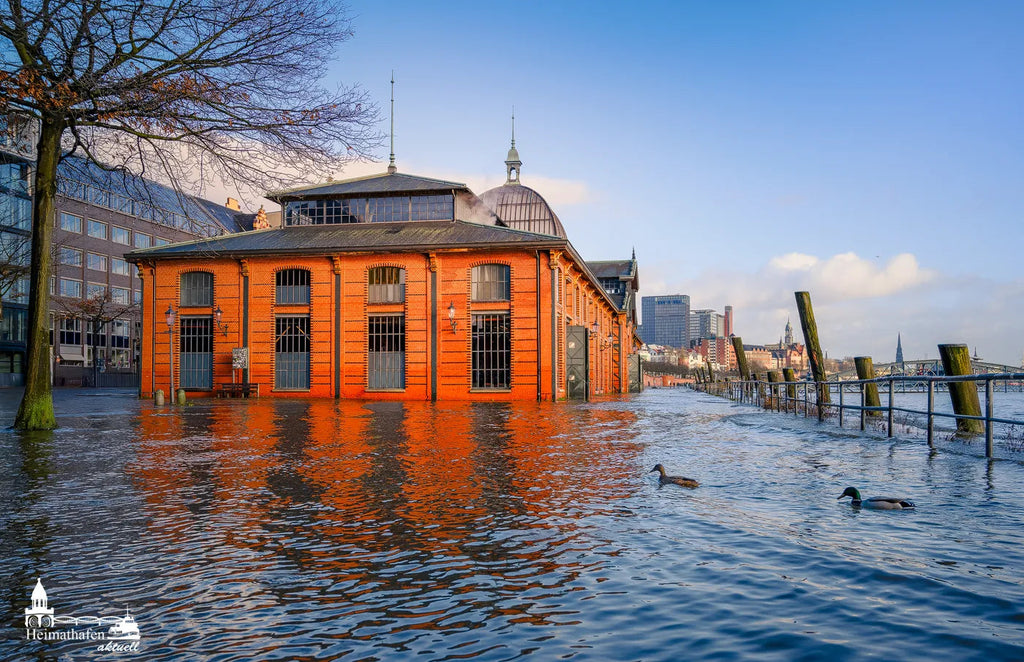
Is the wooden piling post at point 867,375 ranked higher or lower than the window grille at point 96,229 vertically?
lower

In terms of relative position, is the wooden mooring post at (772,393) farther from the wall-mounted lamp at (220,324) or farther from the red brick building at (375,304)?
the wall-mounted lamp at (220,324)

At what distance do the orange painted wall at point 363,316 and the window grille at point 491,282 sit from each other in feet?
1.06

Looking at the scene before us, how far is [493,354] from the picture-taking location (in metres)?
33.7

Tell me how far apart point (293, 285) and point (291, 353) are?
3171 mm

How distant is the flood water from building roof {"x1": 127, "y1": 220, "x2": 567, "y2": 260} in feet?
75.5

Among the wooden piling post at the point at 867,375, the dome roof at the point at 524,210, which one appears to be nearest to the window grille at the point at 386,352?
the dome roof at the point at 524,210

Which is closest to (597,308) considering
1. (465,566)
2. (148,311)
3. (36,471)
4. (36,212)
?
(148,311)

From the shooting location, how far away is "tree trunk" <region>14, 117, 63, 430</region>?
1527cm

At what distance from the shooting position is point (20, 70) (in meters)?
13.0

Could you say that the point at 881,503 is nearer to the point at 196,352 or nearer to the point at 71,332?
the point at 196,352

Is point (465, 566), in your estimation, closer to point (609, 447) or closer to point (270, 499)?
point (270, 499)

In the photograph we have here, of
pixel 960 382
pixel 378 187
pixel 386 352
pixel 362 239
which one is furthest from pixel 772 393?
pixel 378 187

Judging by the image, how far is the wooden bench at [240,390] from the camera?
35219mm

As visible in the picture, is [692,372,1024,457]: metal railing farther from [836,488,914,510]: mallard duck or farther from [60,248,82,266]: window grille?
[60,248,82,266]: window grille
